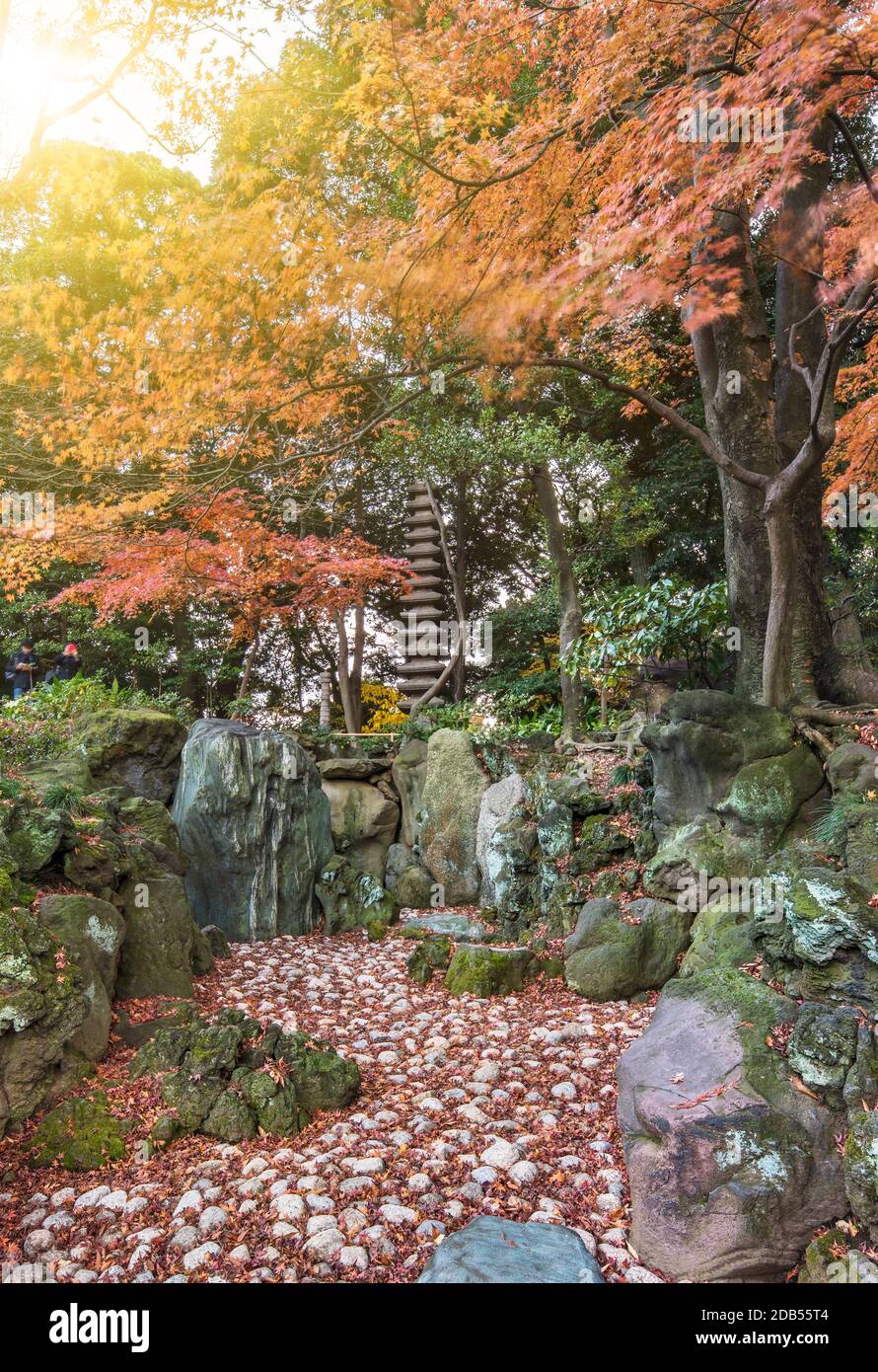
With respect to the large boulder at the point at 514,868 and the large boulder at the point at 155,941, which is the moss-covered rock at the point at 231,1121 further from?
the large boulder at the point at 514,868

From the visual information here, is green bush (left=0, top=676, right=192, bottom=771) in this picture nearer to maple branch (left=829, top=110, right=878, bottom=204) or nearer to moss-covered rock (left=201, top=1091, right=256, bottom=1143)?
moss-covered rock (left=201, top=1091, right=256, bottom=1143)

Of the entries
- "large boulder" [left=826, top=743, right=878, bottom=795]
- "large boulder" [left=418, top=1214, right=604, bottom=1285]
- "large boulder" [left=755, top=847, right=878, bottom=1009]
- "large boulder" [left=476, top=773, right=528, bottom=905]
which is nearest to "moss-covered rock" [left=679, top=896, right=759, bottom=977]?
"large boulder" [left=755, top=847, right=878, bottom=1009]

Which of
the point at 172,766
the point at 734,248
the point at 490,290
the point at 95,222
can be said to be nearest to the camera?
the point at 490,290

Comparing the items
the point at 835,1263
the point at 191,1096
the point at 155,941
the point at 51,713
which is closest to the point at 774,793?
the point at 835,1263

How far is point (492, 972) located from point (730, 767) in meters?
2.22

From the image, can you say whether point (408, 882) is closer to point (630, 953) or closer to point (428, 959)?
point (428, 959)

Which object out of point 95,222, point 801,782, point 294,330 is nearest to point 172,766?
point 294,330

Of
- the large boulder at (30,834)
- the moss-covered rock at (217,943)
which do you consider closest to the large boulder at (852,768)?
the large boulder at (30,834)

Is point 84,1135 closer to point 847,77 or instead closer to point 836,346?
point 836,346

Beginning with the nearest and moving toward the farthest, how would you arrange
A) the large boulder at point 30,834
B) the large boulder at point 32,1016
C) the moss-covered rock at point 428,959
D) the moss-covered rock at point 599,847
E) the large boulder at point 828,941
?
the large boulder at point 828,941 → the large boulder at point 32,1016 → the large boulder at point 30,834 → the moss-covered rock at point 428,959 → the moss-covered rock at point 599,847

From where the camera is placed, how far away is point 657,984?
4.99 m

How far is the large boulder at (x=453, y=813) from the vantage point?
824 cm

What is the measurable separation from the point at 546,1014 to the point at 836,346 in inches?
177

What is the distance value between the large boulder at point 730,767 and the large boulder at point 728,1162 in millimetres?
Answer: 2205
